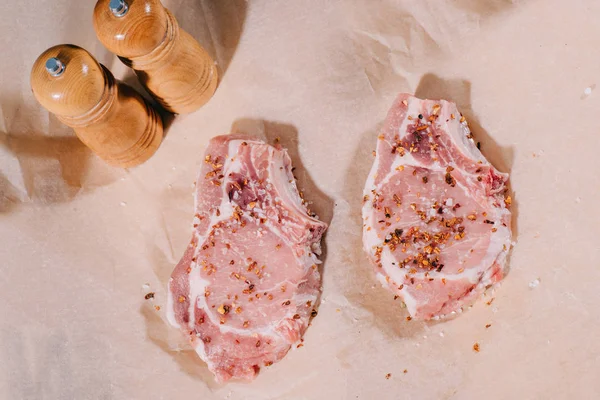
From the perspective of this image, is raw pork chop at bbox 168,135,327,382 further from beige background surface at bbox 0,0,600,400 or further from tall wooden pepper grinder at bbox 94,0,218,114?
tall wooden pepper grinder at bbox 94,0,218,114

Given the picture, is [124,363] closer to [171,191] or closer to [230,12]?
[171,191]

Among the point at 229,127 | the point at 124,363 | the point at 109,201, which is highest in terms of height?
the point at 229,127

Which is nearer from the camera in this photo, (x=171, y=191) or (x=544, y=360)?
(x=544, y=360)

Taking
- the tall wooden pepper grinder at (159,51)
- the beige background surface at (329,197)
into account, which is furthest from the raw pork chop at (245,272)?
the tall wooden pepper grinder at (159,51)

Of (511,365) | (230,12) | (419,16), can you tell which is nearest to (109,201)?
(230,12)

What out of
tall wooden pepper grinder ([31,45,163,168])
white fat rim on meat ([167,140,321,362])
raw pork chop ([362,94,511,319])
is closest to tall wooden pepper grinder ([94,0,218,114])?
tall wooden pepper grinder ([31,45,163,168])

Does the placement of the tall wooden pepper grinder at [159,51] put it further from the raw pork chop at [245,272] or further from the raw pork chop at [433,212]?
the raw pork chop at [433,212]
